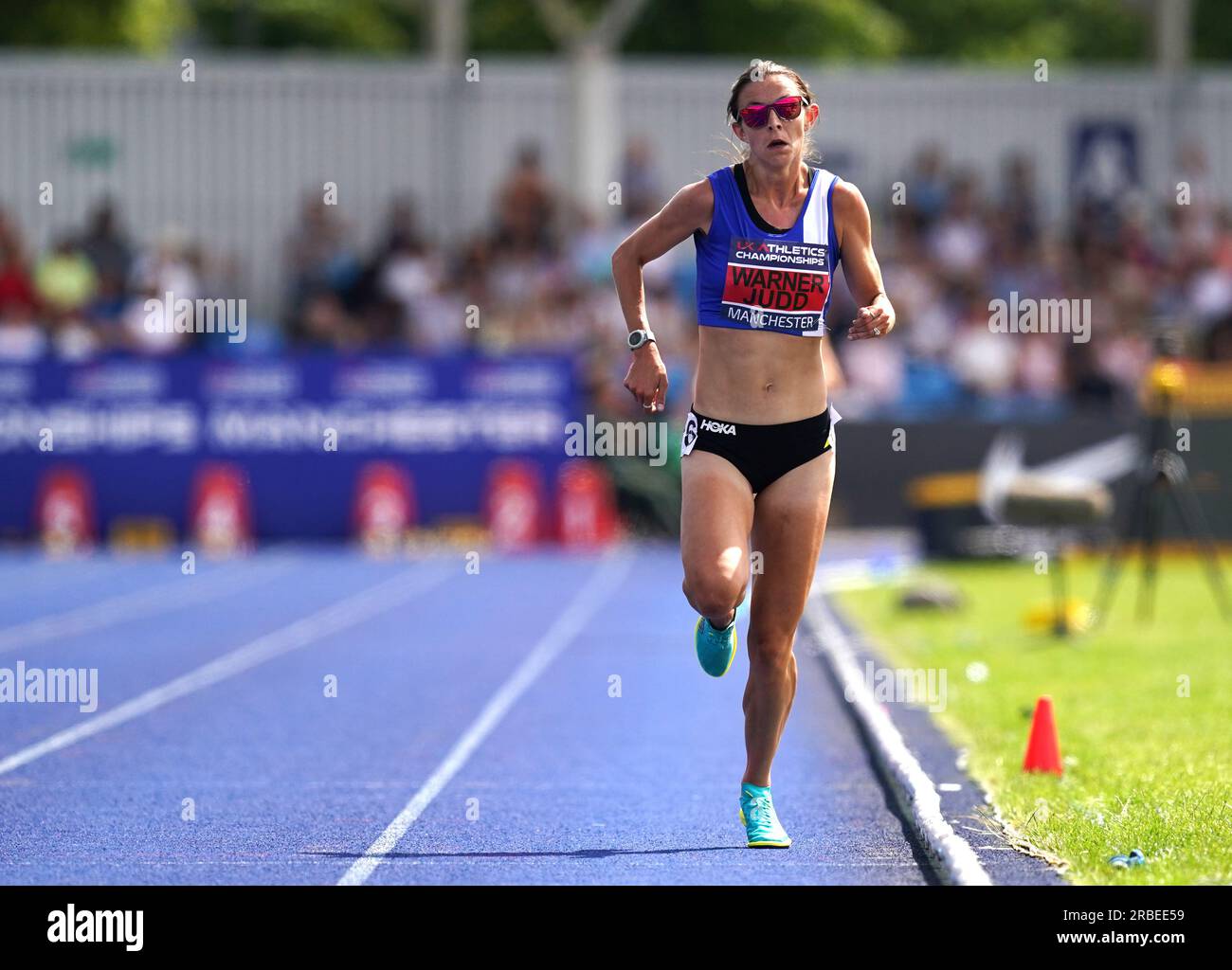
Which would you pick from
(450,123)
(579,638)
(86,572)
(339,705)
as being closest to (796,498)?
(339,705)

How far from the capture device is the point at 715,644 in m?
6.72

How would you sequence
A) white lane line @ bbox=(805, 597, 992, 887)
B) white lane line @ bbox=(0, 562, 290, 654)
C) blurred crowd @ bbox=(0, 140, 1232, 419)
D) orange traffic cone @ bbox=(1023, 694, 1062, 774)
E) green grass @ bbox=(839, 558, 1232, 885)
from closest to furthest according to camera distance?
white lane line @ bbox=(805, 597, 992, 887) → green grass @ bbox=(839, 558, 1232, 885) → orange traffic cone @ bbox=(1023, 694, 1062, 774) → white lane line @ bbox=(0, 562, 290, 654) → blurred crowd @ bbox=(0, 140, 1232, 419)

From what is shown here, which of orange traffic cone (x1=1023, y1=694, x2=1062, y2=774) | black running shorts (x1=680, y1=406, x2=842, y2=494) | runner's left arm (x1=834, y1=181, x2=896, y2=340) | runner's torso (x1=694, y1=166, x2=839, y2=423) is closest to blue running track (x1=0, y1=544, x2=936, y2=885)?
orange traffic cone (x1=1023, y1=694, x2=1062, y2=774)

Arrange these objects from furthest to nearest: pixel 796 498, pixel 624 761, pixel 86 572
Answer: pixel 86 572 < pixel 624 761 < pixel 796 498

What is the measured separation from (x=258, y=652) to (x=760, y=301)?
7.68m

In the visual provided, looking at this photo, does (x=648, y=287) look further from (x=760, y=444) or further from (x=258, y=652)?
(x=760, y=444)

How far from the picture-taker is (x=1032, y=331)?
2395 centimetres

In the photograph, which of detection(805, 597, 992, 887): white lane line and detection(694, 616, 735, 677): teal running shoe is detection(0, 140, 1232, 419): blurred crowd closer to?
detection(805, 597, 992, 887): white lane line

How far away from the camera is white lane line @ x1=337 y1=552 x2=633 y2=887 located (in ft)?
22.2

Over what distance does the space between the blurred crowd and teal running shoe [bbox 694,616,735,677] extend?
15436 mm

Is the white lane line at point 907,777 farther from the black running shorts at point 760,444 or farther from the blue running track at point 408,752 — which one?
the black running shorts at point 760,444

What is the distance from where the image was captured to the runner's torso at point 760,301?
6.62 meters
